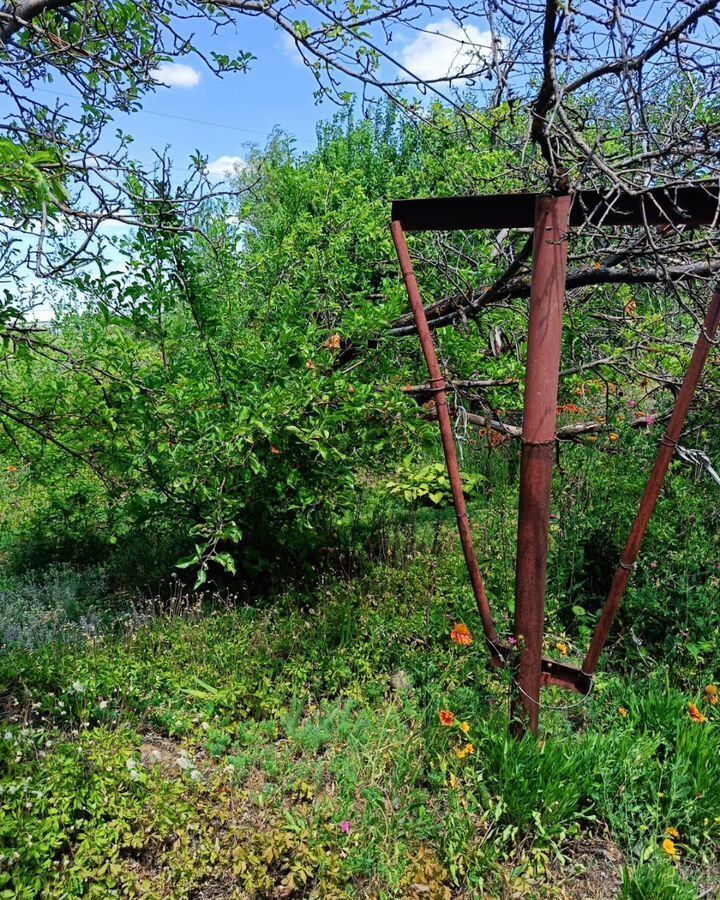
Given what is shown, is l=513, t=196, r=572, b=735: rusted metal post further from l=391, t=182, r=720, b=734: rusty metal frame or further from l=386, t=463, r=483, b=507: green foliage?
l=386, t=463, r=483, b=507: green foliage

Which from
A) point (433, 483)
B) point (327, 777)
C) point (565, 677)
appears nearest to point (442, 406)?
point (565, 677)

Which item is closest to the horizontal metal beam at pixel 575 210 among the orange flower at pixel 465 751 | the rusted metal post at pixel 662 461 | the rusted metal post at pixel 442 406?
the rusted metal post at pixel 442 406

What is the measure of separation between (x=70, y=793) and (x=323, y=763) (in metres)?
1.00

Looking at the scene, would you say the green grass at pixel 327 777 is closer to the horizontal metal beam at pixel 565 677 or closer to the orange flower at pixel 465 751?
the orange flower at pixel 465 751

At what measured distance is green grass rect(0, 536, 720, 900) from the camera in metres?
2.26

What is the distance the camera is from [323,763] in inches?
110

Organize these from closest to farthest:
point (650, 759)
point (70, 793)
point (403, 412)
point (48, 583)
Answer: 1. point (70, 793)
2. point (650, 759)
3. point (403, 412)
4. point (48, 583)

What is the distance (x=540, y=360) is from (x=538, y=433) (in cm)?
27

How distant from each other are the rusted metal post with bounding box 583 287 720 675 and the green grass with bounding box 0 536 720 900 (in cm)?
48

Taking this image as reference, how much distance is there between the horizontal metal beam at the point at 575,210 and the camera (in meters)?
2.35

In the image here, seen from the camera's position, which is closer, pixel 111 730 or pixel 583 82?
pixel 583 82

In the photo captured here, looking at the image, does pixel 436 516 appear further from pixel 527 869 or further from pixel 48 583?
pixel 527 869

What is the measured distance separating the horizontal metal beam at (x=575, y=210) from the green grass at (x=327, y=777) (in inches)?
73.2

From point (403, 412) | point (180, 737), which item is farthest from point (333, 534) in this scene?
point (180, 737)
